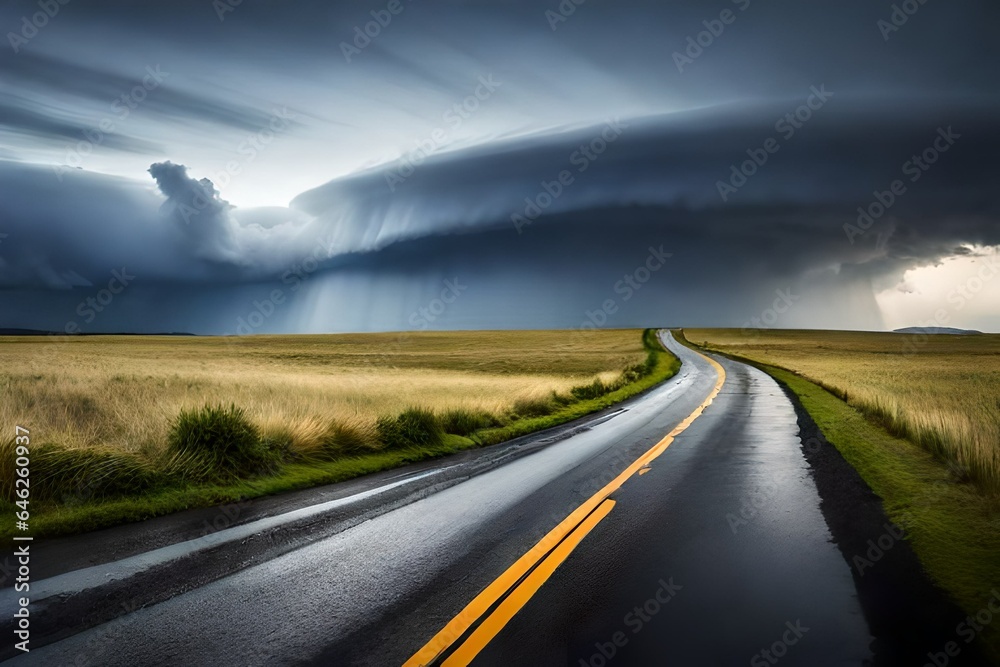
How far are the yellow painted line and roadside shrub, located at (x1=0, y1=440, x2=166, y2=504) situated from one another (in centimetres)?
493

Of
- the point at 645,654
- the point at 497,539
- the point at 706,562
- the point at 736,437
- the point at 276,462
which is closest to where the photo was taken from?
the point at 645,654

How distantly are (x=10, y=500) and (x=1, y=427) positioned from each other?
1886mm

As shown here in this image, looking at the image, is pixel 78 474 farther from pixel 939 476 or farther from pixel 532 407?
pixel 532 407

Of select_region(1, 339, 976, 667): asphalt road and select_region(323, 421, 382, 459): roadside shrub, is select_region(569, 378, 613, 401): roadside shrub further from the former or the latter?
select_region(1, 339, 976, 667): asphalt road

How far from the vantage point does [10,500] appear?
242 inches

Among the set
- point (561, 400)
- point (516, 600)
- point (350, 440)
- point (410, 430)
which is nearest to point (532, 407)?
point (561, 400)

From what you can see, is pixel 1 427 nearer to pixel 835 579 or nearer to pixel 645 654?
pixel 645 654

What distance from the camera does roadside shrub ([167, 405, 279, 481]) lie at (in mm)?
7605

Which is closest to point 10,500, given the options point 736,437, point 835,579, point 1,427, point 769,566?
point 1,427

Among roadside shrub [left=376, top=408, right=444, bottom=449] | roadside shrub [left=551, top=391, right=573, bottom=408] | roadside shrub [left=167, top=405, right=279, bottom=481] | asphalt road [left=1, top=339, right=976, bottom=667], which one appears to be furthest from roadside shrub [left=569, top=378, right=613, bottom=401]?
roadside shrub [left=167, top=405, right=279, bottom=481]

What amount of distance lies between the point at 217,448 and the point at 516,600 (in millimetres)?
5540

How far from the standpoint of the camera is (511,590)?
4.31 metres

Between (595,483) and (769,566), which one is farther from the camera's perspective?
(595,483)

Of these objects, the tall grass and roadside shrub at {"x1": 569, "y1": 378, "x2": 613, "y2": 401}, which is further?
roadside shrub at {"x1": 569, "y1": 378, "x2": 613, "y2": 401}
